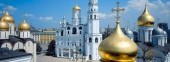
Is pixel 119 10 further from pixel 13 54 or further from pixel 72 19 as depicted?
pixel 72 19

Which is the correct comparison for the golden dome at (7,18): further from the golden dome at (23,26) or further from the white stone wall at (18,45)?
the white stone wall at (18,45)

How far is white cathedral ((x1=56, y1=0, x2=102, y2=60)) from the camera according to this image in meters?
40.2

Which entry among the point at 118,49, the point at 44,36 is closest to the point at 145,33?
the point at 118,49

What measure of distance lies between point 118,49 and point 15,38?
21510mm

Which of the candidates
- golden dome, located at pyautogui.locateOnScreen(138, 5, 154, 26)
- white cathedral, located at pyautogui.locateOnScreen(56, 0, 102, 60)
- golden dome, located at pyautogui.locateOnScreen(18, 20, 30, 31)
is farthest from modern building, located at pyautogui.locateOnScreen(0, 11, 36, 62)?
white cathedral, located at pyautogui.locateOnScreen(56, 0, 102, 60)

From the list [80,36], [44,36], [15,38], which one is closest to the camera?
[15,38]

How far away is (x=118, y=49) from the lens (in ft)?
22.1

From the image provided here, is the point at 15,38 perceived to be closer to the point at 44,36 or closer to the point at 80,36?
the point at 80,36

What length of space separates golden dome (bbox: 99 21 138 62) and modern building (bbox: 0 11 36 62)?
1890 cm

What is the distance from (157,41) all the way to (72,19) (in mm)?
19018

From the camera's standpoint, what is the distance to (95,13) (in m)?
40.0

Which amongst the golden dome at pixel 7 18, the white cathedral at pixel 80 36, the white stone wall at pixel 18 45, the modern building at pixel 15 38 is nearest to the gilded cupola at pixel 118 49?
the modern building at pixel 15 38

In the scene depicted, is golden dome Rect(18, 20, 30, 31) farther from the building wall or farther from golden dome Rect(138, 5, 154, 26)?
the building wall

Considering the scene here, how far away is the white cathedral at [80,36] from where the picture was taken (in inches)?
1585
